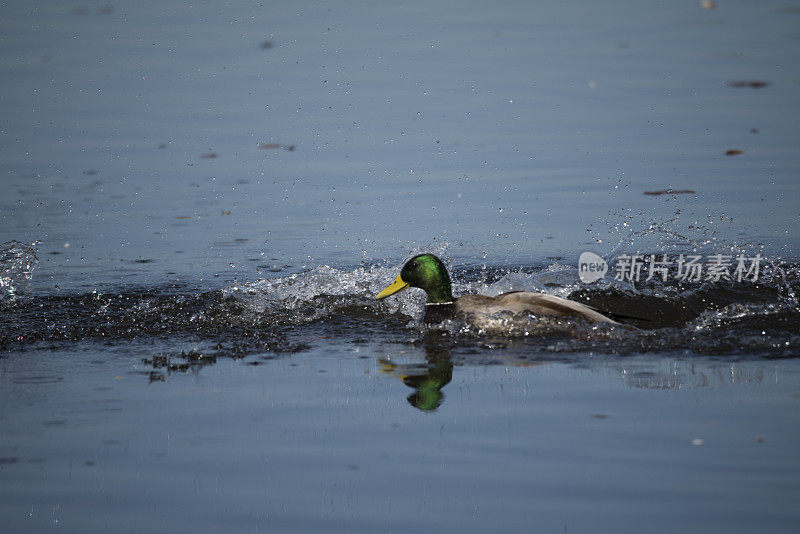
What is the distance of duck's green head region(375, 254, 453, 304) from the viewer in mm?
8500

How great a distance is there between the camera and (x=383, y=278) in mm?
9266

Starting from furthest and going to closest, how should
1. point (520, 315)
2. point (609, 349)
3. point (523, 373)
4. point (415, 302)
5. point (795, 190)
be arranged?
point (795, 190), point (415, 302), point (520, 315), point (609, 349), point (523, 373)

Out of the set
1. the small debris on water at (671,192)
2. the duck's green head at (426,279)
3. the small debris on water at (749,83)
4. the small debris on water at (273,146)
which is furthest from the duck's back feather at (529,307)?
the small debris on water at (749,83)

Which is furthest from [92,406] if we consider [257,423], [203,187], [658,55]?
[658,55]

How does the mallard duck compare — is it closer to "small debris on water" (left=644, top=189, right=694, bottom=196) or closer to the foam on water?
the foam on water

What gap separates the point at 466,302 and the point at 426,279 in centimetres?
44

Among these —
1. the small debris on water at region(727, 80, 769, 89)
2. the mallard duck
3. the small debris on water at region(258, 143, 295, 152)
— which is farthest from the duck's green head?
the small debris on water at region(727, 80, 769, 89)

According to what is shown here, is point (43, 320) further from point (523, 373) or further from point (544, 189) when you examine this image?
point (544, 189)

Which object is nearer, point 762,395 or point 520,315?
point 762,395

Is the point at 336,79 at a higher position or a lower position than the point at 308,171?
higher

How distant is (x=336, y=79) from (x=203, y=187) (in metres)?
4.05

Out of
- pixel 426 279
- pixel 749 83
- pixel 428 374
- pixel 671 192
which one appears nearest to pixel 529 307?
pixel 426 279

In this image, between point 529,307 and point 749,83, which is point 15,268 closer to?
point 529,307

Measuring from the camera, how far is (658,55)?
16.0m
